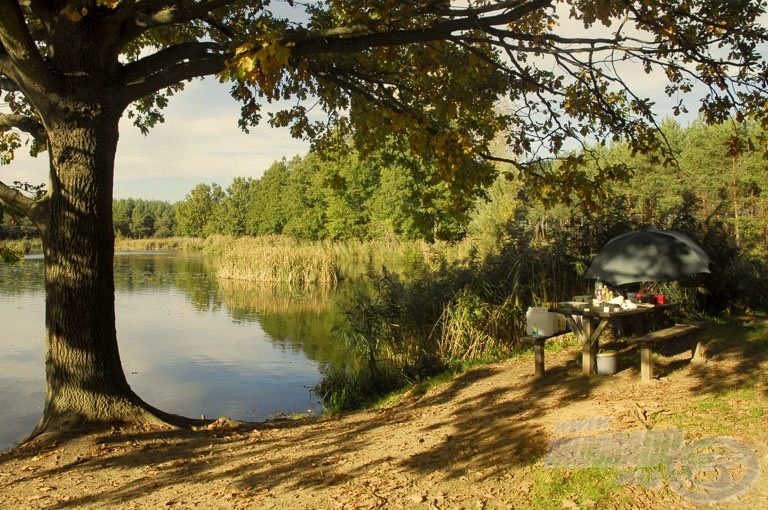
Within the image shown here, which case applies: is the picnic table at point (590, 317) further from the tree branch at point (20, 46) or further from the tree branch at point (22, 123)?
the tree branch at point (22, 123)

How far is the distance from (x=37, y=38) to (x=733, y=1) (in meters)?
8.15

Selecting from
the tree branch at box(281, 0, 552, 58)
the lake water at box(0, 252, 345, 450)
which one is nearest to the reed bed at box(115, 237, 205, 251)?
the lake water at box(0, 252, 345, 450)

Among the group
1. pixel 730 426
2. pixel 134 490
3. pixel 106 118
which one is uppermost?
pixel 106 118

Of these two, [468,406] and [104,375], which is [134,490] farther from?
[468,406]

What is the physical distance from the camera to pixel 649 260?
781 cm

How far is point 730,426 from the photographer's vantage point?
504cm

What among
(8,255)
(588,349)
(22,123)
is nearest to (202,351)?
(8,255)

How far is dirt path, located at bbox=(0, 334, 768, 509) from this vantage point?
4.47m

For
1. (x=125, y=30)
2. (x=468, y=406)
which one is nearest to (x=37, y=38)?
(x=125, y=30)

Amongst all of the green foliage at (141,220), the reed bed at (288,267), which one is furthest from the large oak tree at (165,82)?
the green foliage at (141,220)

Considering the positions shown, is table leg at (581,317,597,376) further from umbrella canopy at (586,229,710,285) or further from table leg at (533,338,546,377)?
umbrella canopy at (586,229,710,285)

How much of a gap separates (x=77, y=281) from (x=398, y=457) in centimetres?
366

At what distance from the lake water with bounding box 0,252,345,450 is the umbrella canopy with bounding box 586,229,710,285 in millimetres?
5105

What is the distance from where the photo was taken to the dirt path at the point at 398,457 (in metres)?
4.47
